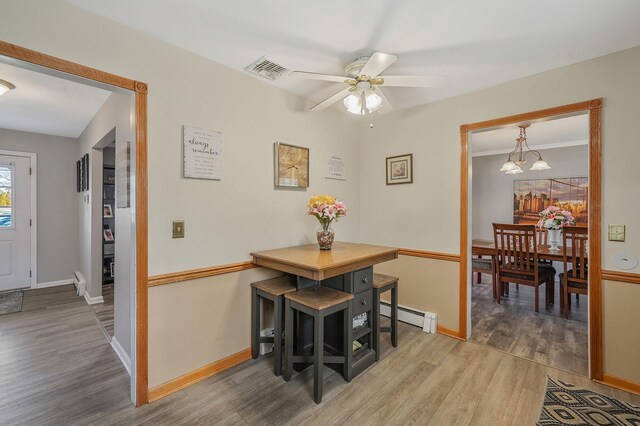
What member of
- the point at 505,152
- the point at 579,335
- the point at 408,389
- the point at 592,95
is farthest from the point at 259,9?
the point at 505,152

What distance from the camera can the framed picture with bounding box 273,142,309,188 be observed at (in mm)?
2559

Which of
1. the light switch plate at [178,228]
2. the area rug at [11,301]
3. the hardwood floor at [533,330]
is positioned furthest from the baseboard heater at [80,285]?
the hardwood floor at [533,330]

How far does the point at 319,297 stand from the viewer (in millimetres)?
2010

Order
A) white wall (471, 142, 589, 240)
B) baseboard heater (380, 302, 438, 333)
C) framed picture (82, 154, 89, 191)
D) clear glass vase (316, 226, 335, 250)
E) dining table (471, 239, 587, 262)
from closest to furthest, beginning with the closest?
clear glass vase (316, 226, 335, 250) < baseboard heater (380, 302, 438, 333) < dining table (471, 239, 587, 262) < framed picture (82, 154, 89, 191) < white wall (471, 142, 589, 240)

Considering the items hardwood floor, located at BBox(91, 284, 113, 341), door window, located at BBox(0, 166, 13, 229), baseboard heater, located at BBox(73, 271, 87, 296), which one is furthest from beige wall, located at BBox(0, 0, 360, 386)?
door window, located at BBox(0, 166, 13, 229)

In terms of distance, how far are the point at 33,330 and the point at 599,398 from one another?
15.8ft

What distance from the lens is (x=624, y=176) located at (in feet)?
6.51

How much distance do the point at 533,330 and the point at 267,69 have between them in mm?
3547

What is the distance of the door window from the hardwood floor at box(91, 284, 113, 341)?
5.56ft

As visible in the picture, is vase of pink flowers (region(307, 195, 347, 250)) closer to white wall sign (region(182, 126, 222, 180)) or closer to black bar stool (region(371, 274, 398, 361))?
black bar stool (region(371, 274, 398, 361))

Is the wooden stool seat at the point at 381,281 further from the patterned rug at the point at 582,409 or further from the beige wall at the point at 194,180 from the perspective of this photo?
the patterned rug at the point at 582,409

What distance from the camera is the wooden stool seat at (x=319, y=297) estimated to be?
1891mm

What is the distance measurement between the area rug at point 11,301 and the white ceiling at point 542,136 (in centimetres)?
588

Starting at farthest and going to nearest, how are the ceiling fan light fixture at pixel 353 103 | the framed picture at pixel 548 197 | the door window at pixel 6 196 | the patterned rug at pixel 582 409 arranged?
the framed picture at pixel 548 197, the door window at pixel 6 196, the ceiling fan light fixture at pixel 353 103, the patterned rug at pixel 582 409
